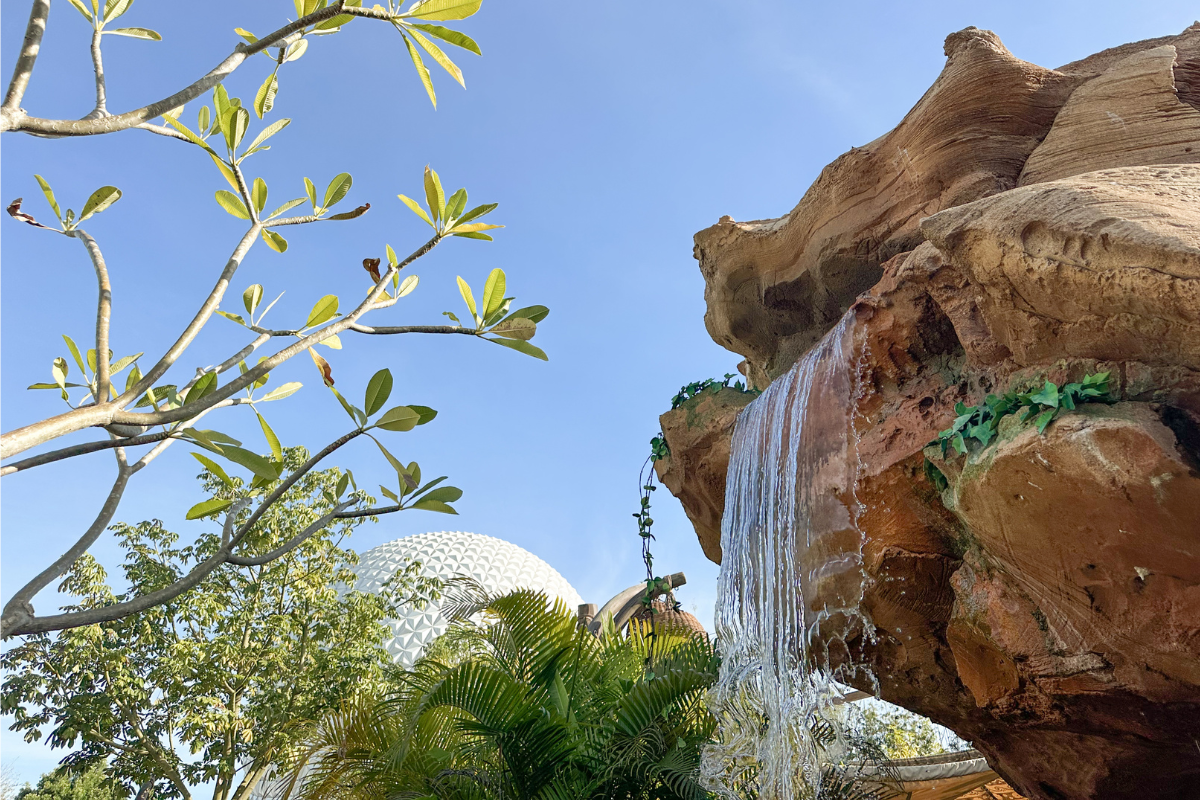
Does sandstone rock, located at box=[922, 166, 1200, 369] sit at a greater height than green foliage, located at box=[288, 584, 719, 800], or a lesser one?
greater

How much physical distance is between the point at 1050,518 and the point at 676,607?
4.86 metres

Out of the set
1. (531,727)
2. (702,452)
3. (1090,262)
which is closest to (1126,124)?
(1090,262)

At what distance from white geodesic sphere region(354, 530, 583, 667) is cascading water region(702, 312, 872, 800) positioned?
1446 cm

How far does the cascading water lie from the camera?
5223mm

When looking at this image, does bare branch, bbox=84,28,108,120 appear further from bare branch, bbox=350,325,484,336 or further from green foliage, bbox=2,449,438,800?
green foliage, bbox=2,449,438,800

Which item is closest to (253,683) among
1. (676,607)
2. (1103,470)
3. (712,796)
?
(676,607)

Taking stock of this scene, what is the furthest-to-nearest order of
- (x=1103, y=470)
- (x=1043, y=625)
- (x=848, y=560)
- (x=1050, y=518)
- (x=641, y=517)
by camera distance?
(x=641, y=517), (x=848, y=560), (x=1043, y=625), (x=1050, y=518), (x=1103, y=470)

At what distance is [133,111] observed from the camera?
2.38 metres

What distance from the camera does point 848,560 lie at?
5121mm

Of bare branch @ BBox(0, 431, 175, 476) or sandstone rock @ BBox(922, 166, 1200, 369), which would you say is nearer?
bare branch @ BBox(0, 431, 175, 476)

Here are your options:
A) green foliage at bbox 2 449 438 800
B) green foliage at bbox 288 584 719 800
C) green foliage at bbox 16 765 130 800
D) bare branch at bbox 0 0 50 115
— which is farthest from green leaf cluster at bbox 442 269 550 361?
green foliage at bbox 16 765 130 800

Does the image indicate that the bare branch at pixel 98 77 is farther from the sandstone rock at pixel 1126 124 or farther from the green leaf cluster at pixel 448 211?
the sandstone rock at pixel 1126 124

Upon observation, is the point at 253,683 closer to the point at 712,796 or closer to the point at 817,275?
the point at 712,796

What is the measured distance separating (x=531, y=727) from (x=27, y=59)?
5.05 metres
